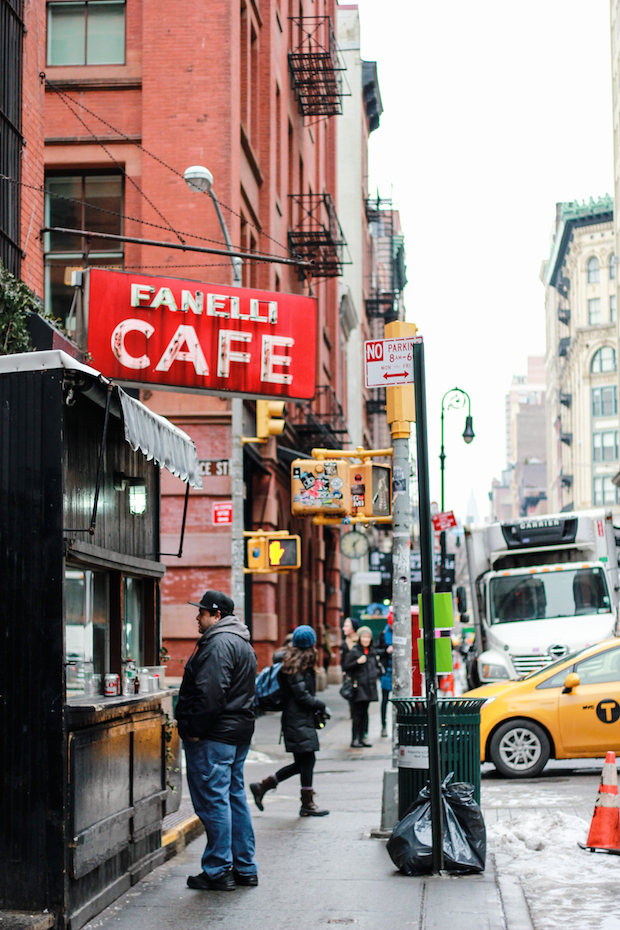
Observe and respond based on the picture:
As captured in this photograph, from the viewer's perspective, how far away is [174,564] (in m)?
22.1

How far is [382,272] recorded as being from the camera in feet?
242

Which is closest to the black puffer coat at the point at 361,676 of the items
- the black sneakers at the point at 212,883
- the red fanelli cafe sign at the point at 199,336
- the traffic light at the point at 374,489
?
the red fanelli cafe sign at the point at 199,336

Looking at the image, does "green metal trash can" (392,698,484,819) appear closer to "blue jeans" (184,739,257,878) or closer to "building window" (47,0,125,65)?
"blue jeans" (184,739,257,878)

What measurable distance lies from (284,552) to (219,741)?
11091mm

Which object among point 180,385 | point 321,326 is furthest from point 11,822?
point 321,326

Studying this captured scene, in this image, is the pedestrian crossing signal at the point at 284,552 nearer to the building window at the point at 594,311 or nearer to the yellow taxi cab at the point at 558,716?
the yellow taxi cab at the point at 558,716

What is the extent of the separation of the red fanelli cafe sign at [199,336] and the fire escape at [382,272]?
44.7 m

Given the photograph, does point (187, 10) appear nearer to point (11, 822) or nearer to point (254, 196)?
point (254, 196)

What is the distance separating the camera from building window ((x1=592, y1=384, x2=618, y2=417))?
272 feet

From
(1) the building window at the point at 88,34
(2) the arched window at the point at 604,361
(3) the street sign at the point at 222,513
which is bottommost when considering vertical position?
(3) the street sign at the point at 222,513

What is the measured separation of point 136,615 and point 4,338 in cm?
276

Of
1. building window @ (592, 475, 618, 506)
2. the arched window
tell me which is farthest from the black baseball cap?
the arched window

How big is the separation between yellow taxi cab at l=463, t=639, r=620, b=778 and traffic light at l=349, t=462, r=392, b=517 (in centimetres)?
374

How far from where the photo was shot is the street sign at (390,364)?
984 centimetres
